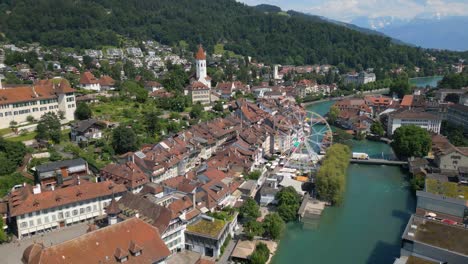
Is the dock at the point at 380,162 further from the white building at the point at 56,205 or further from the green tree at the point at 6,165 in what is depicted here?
the green tree at the point at 6,165

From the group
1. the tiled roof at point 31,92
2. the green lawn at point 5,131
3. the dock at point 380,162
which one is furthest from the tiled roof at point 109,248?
the dock at point 380,162

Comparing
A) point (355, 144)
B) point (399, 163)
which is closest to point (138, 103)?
point (355, 144)

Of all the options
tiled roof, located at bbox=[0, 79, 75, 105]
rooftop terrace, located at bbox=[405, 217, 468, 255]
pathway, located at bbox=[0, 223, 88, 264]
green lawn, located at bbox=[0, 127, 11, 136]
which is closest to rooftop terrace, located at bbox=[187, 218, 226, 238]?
pathway, located at bbox=[0, 223, 88, 264]

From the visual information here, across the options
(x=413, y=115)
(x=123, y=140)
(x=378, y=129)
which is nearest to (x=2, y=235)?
(x=123, y=140)

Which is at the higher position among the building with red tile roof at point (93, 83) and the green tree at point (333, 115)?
the building with red tile roof at point (93, 83)

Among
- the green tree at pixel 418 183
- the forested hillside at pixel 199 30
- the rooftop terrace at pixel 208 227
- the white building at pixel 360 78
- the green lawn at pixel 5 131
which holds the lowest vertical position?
the green tree at pixel 418 183

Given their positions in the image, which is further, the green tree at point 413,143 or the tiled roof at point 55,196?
the green tree at point 413,143

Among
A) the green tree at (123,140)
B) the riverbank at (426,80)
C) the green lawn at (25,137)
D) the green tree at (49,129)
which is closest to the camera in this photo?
the green lawn at (25,137)

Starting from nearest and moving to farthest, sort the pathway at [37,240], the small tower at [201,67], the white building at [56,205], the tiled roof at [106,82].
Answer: the pathway at [37,240], the white building at [56,205], the tiled roof at [106,82], the small tower at [201,67]
